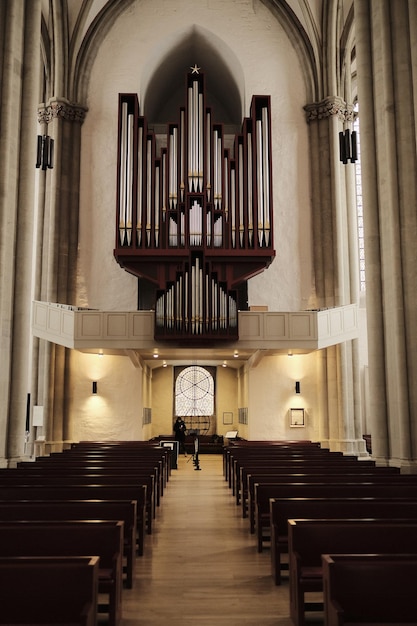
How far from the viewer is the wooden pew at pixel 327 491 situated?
7.48 metres

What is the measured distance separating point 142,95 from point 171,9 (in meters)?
3.25

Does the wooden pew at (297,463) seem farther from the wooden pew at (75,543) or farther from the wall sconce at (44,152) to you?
the wall sconce at (44,152)

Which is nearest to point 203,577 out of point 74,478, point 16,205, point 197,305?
point 74,478

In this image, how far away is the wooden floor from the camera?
528cm

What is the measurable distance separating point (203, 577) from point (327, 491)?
74.8 inches

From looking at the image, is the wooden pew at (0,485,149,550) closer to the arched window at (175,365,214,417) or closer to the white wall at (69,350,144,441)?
the white wall at (69,350,144,441)

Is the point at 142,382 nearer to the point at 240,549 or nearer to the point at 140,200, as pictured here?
the point at 140,200

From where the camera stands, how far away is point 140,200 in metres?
20.3

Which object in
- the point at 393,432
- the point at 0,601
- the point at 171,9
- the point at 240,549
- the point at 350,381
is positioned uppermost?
the point at 171,9

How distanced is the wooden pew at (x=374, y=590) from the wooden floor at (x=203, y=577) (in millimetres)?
1591

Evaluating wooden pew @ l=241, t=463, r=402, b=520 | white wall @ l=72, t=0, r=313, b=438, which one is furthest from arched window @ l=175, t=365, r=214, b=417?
wooden pew @ l=241, t=463, r=402, b=520

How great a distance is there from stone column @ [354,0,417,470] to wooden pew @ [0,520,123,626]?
7240 mm

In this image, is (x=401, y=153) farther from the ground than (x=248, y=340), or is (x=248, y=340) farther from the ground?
(x=401, y=153)

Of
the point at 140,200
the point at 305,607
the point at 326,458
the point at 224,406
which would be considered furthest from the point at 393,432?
the point at 224,406
